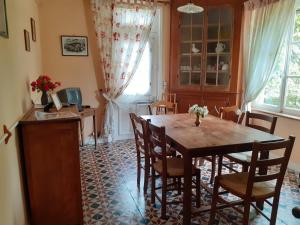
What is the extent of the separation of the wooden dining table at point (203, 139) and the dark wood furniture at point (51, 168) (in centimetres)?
88

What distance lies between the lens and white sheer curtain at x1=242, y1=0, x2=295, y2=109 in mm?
3412

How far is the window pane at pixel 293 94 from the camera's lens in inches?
135

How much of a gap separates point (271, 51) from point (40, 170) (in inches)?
135

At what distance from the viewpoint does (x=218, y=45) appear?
4.33 metres

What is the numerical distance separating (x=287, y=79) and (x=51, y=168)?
A: 11.0 ft

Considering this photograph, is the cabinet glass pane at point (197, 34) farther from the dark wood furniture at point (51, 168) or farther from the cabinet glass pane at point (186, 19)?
the dark wood furniture at point (51, 168)

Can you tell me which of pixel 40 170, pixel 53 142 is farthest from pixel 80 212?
pixel 53 142

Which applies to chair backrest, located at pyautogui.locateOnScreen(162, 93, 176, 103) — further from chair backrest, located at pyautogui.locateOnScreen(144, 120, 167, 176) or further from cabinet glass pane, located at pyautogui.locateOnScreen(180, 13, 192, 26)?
chair backrest, located at pyautogui.locateOnScreen(144, 120, 167, 176)

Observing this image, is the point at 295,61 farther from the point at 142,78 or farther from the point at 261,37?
the point at 142,78

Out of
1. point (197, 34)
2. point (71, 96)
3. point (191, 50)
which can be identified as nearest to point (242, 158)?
point (191, 50)

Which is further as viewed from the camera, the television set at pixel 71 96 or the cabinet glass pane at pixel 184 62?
the cabinet glass pane at pixel 184 62

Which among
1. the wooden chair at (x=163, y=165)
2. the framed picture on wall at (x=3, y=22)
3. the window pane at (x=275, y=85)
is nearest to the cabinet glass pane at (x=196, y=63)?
the window pane at (x=275, y=85)

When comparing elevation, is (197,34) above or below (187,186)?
above

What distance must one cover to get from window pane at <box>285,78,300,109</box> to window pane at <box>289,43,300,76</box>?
0.33 ft
